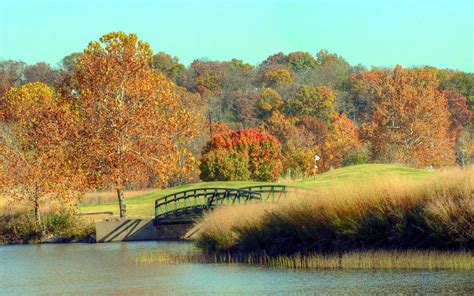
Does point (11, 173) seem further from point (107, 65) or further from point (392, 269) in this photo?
point (392, 269)

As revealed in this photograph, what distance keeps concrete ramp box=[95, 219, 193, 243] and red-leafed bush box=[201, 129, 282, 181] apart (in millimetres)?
26554

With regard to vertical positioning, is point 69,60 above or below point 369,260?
above

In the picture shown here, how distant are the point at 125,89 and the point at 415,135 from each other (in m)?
45.5

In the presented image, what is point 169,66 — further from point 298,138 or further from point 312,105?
point 298,138

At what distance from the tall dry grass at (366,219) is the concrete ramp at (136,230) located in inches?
600

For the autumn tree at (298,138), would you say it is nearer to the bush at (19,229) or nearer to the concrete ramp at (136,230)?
the concrete ramp at (136,230)

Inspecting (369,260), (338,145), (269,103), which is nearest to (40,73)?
(269,103)

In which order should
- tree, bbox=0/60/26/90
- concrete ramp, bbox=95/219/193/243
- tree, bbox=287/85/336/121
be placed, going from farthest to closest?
tree, bbox=0/60/26/90, tree, bbox=287/85/336/121, concrete ramp, bbox=95/219/193/243

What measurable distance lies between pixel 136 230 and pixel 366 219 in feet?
76.2

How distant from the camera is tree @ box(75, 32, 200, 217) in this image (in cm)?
4750

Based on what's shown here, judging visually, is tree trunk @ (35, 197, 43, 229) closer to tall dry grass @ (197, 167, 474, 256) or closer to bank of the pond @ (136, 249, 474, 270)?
tall dry grass @ (197, 167, 474, 256)

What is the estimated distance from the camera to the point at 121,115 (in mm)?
47500

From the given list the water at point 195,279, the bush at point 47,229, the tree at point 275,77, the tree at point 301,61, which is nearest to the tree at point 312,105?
the tree at point 275,77

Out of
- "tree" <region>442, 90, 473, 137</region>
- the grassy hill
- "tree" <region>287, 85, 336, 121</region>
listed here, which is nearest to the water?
the grassy hill
